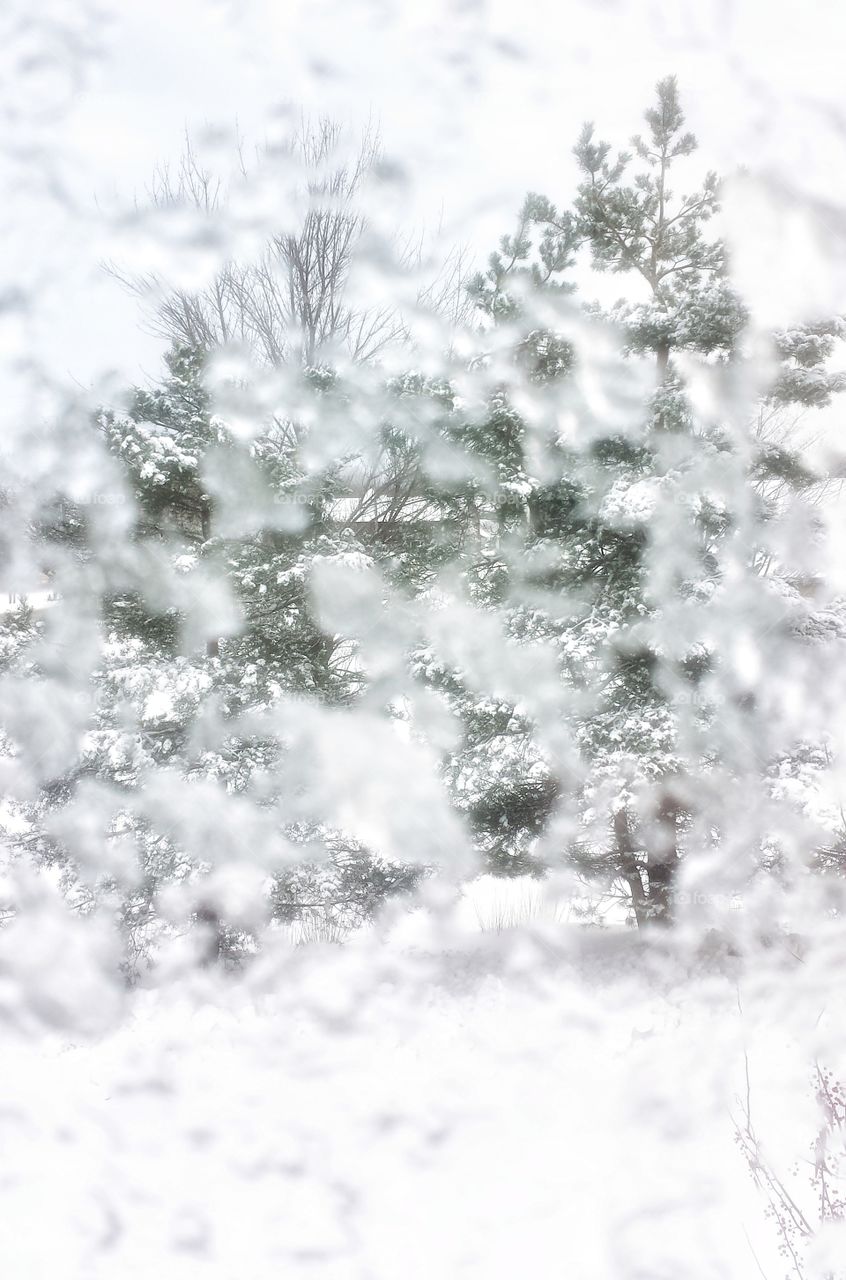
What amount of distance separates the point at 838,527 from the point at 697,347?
1774 millimetres

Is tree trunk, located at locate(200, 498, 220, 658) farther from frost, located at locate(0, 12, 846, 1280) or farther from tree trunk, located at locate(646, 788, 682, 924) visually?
tree trunk, located at locate(646, 788, 682, 924)

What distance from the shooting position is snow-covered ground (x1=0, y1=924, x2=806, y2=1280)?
2934mm

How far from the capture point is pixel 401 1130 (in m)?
3.89

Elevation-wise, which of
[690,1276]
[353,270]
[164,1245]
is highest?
[353,270]

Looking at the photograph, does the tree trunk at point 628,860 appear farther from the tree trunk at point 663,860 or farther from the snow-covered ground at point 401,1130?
the snow-covered ground at point 401,1130

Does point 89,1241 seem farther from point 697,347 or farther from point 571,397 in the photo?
point 697,347

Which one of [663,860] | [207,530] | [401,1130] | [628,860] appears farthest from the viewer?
[207,530]

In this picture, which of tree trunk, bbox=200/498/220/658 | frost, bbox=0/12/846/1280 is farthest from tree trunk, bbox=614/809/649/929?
tree trunk, bbox=200/498/220/658

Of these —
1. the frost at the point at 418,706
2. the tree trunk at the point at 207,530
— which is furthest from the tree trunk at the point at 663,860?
the tree trunk at the point at 207,530

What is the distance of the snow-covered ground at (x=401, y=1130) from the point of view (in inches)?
115

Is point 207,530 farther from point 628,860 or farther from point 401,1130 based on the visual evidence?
point 401,1130

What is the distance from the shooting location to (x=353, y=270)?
7.15m

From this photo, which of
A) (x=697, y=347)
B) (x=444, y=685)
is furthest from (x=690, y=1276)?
(x=697, y=347)

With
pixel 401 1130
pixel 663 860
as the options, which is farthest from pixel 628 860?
pixel 401 1130
